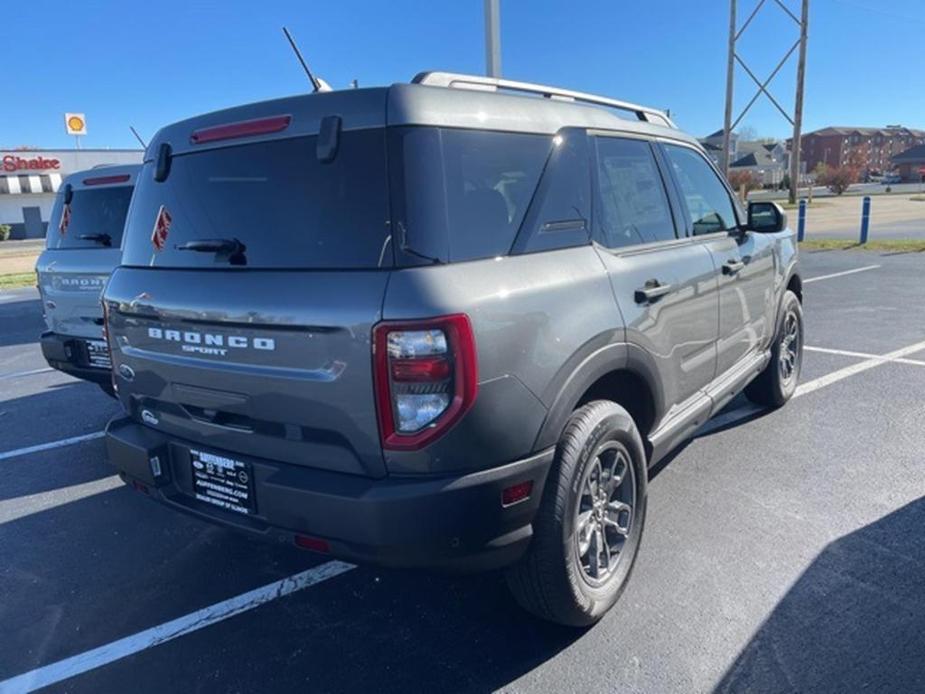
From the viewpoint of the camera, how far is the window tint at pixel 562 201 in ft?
8.29

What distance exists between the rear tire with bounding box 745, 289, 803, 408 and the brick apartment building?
13503 cm

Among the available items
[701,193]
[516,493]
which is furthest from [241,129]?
[701,193]

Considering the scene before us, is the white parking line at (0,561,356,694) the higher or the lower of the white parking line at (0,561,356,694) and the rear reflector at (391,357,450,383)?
the lower

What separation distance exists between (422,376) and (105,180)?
4.70 metres

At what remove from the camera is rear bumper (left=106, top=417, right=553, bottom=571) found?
2.12m

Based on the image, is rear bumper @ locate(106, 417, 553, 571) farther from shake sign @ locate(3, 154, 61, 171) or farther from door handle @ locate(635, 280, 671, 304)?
shake sign @ locate(3, 154, 61, 171)

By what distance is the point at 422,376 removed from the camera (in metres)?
2.09

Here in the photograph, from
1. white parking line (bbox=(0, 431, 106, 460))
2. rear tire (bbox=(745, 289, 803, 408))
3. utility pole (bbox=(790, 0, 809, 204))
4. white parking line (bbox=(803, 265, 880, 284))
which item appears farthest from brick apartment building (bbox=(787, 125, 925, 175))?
white parking line (bbox=(0, 431, 106, 460))

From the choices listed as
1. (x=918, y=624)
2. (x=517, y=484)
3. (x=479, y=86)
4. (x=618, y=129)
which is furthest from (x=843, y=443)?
(x=479, y=86)

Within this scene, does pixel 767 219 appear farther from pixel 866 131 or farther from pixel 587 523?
pixel 866 131

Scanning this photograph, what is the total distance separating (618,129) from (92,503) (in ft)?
12.3

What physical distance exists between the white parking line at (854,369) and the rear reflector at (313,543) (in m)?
4.48

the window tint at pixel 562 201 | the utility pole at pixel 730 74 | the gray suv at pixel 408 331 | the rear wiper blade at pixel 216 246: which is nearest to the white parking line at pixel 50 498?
the gray suv at pixel 408 331

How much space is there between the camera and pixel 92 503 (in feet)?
13.5
